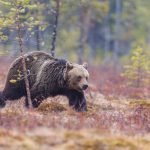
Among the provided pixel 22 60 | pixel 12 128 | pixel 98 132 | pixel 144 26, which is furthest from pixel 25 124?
pixel 144 26

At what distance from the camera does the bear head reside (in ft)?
42.8

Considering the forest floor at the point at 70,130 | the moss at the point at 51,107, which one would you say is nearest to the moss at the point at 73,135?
the forest floor at the point at 70,130

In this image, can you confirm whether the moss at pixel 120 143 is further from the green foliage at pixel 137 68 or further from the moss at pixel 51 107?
the green foliage at pixel 137 68

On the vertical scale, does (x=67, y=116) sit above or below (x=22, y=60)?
below

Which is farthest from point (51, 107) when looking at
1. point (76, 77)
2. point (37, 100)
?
→ point (76, 77)

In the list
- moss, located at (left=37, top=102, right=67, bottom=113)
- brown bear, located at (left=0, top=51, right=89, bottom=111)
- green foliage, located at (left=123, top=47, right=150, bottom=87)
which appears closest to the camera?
moss, located at (left=37, top=102, right=67, bottom=113)

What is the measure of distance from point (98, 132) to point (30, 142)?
Answer: 1423mm

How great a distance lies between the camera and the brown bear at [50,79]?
13.1m

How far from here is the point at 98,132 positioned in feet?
29.9

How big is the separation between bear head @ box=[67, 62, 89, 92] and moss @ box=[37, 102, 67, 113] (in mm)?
648

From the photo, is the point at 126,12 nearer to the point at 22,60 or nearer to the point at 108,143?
the point at 22,60

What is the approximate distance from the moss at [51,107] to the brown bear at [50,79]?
0.67ft

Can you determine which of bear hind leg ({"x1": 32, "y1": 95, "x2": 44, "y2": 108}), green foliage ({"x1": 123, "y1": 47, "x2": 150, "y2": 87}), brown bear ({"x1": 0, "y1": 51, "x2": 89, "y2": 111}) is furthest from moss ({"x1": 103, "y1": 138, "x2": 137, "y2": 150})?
green foliage ({"x1": 123, "y1": 47, "x2": 150, "y2": 87})

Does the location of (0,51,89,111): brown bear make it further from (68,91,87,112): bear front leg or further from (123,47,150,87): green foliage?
(123,47,150,87): green foliage
